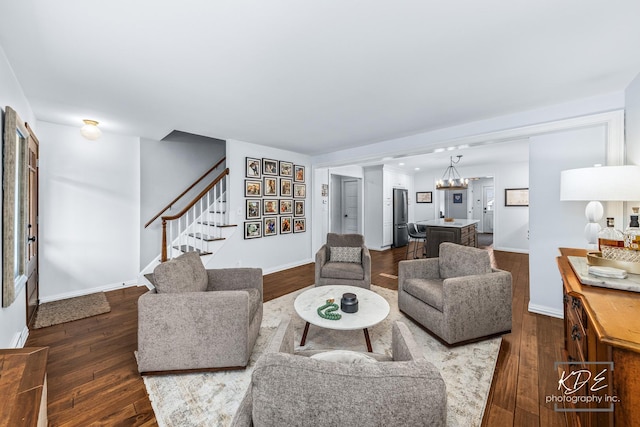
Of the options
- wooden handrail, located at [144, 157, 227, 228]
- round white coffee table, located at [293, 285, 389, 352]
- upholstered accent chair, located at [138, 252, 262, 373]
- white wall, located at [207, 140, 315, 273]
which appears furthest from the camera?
wooden handrail, located at [144, 157, 227, 228]

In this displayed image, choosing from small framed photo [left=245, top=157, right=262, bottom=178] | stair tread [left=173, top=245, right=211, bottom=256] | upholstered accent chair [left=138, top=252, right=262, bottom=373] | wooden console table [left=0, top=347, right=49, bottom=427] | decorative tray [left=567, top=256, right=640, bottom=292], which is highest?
small framed photo [left=245, top=157, right=262, bottom=178]

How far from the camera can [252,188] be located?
177 inches

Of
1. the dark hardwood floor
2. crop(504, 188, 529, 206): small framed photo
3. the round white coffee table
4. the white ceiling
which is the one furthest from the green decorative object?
crop(504, 188, 529, 206): small framed photo

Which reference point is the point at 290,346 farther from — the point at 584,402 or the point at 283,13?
the point at 283,13

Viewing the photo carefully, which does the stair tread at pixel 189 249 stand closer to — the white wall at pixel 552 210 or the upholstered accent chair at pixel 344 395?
the upholstered accent chair at pixel 344 395

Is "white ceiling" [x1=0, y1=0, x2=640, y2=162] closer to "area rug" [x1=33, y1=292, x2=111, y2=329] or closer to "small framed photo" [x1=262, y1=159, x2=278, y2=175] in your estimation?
"small framed photo" [x1=262, y1=159, x2=278, y2=175]

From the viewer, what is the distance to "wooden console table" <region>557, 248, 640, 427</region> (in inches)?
31.8

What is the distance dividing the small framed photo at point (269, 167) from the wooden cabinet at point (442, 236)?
11.3ft

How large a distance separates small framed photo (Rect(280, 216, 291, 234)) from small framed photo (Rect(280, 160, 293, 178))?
0.83 meters

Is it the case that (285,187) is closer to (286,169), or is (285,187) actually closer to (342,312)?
(286,169)

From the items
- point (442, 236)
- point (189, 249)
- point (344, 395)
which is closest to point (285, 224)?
point (189, 249)

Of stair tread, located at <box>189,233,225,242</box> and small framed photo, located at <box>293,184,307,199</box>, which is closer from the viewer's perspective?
stair tread, located at <box>189,233,225,242</box>

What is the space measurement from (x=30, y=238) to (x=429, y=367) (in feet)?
13.2

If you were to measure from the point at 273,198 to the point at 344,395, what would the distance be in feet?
14.2
